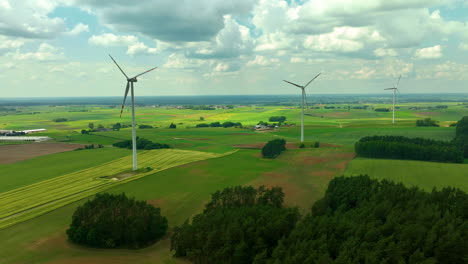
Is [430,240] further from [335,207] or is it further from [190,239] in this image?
[190,239]

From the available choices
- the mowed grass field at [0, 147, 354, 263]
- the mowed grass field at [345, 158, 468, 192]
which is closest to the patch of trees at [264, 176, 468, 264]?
the mowed grass field at [0, 147, 354, 263]

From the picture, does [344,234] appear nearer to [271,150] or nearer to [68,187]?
[68,187]

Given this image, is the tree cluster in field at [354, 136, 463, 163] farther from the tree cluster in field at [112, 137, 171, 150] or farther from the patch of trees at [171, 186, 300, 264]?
the tree cluster in field at [112, 137, 171, 150]

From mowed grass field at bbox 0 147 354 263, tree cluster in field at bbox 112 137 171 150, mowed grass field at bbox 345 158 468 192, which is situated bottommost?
mowed grass field at bbox 0 147 354 263

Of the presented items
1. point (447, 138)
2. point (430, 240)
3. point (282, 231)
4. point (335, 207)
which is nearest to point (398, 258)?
point (430, 240)

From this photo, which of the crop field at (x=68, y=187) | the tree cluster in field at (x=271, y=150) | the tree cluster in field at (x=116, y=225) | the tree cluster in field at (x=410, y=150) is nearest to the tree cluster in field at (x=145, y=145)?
the crop field at (x=68, y=187)
